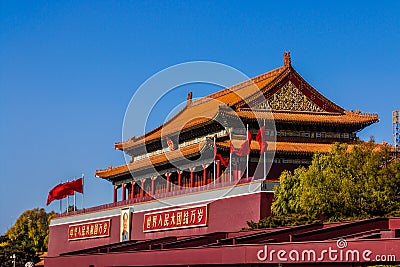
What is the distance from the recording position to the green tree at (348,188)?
26828 millimetres

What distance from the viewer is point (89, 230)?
149 feet

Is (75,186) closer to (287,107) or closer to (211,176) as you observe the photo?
(211,176)

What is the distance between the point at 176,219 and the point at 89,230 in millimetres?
10852

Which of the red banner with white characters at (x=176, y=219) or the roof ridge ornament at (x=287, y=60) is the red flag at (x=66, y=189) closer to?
the red banner with white characters at (x=176, y=219)

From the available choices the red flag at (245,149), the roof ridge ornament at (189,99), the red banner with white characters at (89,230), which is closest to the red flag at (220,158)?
the red flag at (245,149)

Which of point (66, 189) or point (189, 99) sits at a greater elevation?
point (189, 99)

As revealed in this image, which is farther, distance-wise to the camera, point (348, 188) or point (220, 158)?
point (220, 158)

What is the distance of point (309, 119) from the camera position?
129 feet

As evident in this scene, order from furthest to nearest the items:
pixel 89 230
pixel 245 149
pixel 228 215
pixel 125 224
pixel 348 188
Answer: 1. pixel 89 230
2. pixel 125 224
3. pixel 245 149
4. pixel 228 215
5. pixel 348 188

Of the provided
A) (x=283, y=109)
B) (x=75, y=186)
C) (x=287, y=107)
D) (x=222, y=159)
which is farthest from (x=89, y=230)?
(x=287, y=107)

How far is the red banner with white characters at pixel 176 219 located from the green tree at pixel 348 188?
5.97 m

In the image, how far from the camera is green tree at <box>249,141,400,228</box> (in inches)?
1056

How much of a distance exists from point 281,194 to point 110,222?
51.0 ft

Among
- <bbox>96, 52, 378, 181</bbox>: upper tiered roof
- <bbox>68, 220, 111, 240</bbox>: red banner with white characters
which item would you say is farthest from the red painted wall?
<bbox>96, 52, 378, 181</bbox>: upper tiered roof
